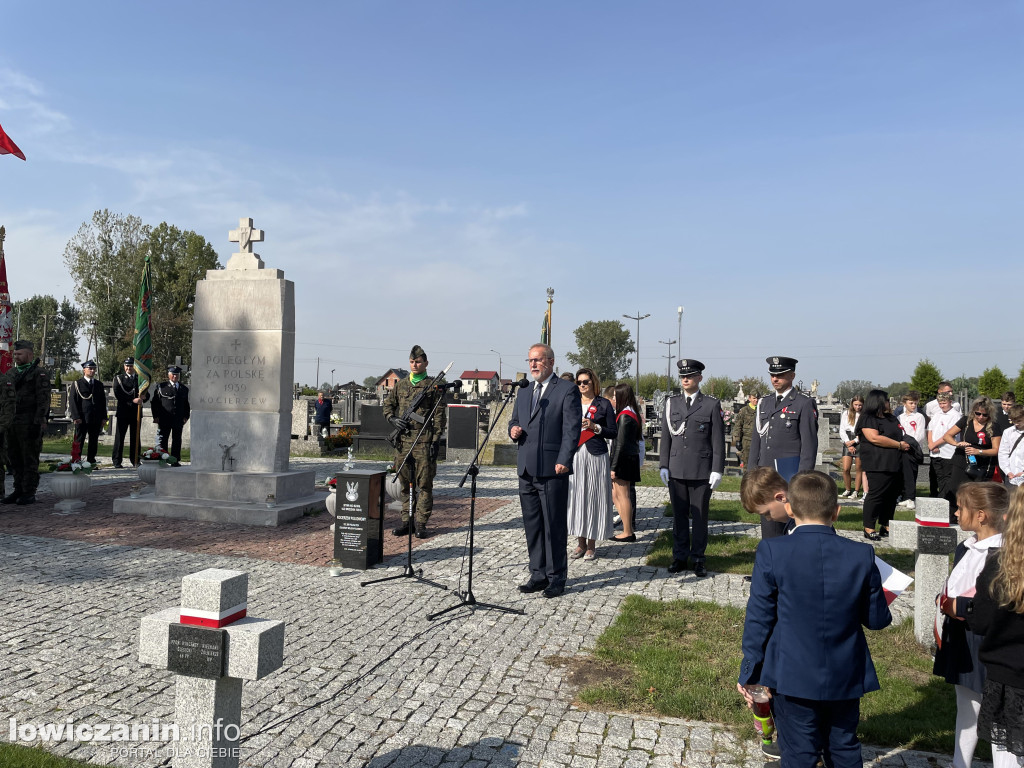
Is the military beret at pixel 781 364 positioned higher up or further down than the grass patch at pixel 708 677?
higher up

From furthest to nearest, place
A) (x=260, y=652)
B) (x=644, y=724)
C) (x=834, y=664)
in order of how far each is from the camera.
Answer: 1. (x=644, y=724)
2. (x=834, y=664)
3. (x=260, y=652)

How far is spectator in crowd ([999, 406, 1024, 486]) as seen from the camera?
26.7 feet

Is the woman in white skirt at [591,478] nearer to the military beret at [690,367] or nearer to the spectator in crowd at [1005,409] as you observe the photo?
the military beret at [690,367]

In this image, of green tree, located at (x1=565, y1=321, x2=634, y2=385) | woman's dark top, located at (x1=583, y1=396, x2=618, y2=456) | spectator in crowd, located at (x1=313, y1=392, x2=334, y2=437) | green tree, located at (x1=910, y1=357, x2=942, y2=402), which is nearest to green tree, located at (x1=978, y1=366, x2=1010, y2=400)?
green tree, located at (x1=910, y1=357, x2=942, y2=402)

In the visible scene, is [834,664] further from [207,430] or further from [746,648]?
[207,430]

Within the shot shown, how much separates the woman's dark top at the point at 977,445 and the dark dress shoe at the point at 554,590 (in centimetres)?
731

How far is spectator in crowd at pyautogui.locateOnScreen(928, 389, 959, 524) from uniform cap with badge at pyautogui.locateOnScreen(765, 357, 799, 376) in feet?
18.3

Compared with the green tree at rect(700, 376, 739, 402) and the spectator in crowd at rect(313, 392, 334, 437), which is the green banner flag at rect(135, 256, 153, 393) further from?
the green tree at rect(700, 376, 739, 402)

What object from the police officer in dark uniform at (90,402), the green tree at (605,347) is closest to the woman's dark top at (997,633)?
the police officer in dark uniform at (90,402)

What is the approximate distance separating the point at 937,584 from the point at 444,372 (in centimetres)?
412

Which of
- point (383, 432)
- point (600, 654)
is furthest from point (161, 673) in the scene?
point (383, 432)

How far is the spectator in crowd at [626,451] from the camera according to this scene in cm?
859

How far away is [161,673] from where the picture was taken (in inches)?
168

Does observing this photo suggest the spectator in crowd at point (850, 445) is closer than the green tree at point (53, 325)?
Yes
